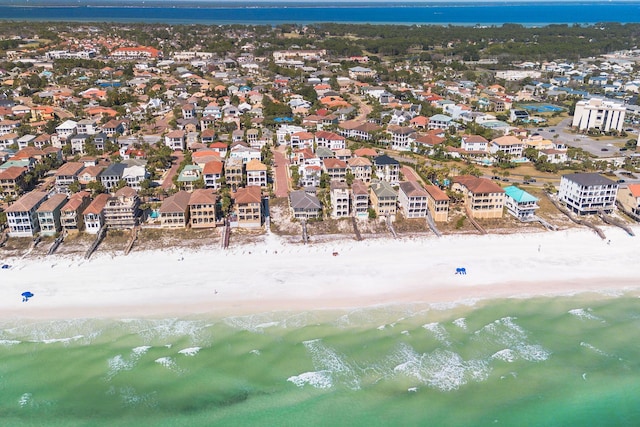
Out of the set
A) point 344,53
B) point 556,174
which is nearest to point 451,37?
point 344,53

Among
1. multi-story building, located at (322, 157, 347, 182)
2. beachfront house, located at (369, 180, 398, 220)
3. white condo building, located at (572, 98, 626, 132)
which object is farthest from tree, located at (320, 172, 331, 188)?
white condo building, located at (572, 98, 626, 132)

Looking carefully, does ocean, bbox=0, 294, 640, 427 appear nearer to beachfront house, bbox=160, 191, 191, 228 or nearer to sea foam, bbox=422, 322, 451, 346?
sea foam, bbox=422, 322, 451, 346

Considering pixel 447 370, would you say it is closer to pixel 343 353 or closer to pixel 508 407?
pixel 508 407

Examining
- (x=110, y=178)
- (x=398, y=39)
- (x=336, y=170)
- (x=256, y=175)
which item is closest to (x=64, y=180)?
(x=110, y=178)

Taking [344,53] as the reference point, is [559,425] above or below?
below

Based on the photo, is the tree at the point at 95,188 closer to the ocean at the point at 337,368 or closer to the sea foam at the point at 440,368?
the ocean at the point at 337,368

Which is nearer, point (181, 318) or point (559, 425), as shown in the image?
point (559, 425)
